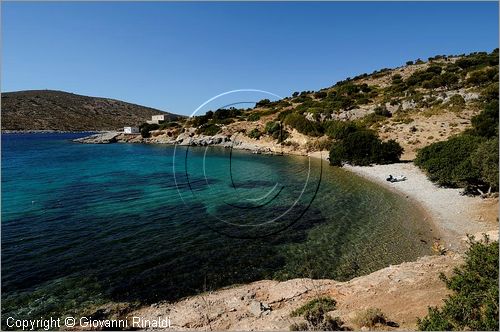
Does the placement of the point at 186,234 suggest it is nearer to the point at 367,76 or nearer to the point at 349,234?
the point at 349,234

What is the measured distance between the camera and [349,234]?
20.7m

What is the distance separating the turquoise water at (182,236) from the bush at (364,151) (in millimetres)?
8725

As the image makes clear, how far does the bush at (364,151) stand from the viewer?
1699 inches

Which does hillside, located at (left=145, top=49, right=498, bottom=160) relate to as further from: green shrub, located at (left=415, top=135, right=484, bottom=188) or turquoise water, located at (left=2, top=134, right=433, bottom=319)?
turquoise water, located at (left=2, top=134, right=433, bottom=319)

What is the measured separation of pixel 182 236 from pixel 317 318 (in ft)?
40.2

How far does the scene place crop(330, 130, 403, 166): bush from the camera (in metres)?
43.2

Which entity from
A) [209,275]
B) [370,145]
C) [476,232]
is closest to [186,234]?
[209,275]

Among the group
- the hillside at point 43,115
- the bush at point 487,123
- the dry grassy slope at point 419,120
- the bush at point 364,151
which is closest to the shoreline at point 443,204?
the bush at point 364,151

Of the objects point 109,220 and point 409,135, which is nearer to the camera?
point 109,220

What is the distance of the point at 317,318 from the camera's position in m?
9.75

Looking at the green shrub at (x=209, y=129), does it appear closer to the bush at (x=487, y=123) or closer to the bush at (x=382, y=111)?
the bush at (x=382, y=111)

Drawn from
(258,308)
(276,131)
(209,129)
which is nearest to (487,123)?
(258,308)

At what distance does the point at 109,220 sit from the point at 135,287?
10.3 meters

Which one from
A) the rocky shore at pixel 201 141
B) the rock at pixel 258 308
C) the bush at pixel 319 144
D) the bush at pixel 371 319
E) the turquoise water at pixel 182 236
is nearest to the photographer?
the bush at pixel 371 319
